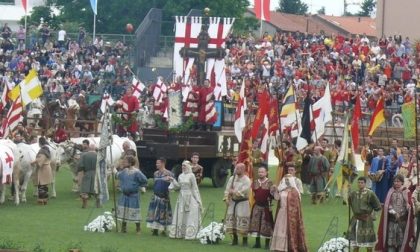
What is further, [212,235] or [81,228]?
[81,228]

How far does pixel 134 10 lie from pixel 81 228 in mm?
50105

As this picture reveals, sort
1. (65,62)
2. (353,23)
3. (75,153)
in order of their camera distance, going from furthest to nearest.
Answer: (353,23), (65,62), (75,153)

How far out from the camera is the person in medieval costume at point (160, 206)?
26125 millimetres

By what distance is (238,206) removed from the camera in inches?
987

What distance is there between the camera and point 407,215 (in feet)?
76.5

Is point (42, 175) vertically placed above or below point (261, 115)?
below

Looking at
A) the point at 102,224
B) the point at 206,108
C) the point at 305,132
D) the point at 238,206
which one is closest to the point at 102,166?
the point at 102,224

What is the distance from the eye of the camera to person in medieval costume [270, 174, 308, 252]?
23656mm

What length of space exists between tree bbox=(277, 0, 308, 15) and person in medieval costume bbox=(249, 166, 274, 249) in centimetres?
8918

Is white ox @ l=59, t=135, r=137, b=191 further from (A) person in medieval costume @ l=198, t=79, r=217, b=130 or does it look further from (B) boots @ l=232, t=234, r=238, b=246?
(B) boots @ l=232, t=234, r=238, b=246

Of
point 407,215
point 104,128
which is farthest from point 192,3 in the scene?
point 407,215

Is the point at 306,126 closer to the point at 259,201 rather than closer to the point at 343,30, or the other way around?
the point at 259,201

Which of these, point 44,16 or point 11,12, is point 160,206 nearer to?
point 44,16

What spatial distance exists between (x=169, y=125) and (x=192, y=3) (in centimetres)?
4130
